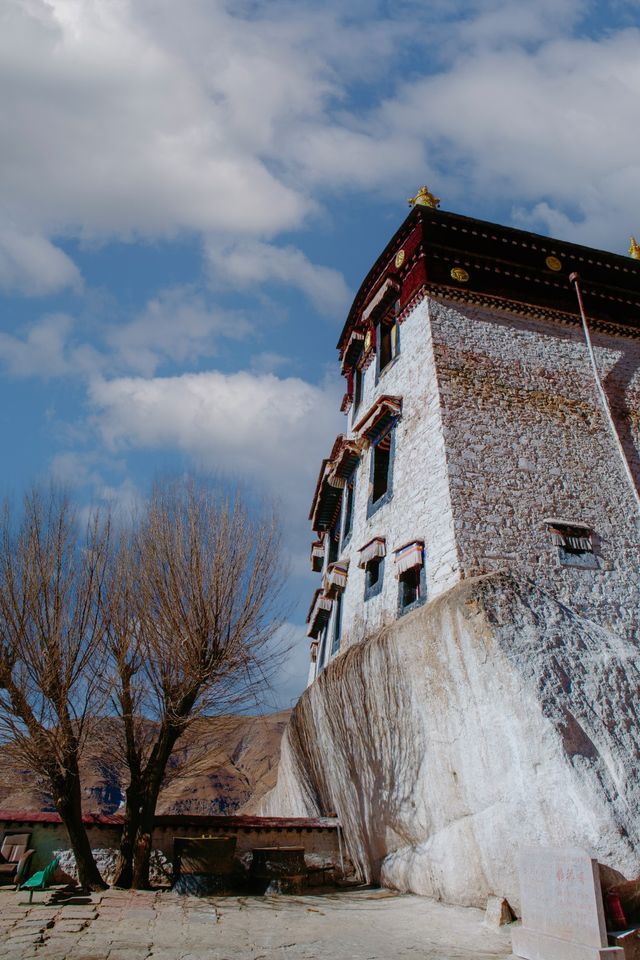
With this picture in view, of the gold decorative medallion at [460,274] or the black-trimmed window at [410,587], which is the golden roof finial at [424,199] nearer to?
the gold decorative medallion at [460,274]

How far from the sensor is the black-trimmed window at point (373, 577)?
12.9 m

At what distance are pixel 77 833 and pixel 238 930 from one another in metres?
3.53

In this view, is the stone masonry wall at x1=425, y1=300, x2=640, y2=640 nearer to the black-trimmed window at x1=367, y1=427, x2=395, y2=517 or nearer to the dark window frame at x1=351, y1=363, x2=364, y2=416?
the black-trimmed window at x1=367, y1=427, x2=395, y2=517

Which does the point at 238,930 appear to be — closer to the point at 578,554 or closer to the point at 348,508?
the point at 578,554

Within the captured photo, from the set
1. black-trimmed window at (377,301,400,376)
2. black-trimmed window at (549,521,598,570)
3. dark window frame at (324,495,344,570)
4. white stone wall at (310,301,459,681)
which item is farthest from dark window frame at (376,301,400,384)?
black-trimmed window at (549,521,598,570)

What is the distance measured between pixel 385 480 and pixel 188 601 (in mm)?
6000

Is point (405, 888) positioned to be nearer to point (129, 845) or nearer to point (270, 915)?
point (270, 915)

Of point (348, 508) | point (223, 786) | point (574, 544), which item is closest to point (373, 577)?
point (348, 508)

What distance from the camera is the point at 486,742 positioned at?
306 inches

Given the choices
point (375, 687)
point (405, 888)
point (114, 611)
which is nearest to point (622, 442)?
point (375, 687)

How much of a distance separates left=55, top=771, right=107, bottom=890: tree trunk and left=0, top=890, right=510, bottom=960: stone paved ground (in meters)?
0.52

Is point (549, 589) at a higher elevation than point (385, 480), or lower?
lower

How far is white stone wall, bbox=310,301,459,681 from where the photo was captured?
11094 mm

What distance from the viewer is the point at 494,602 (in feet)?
27.7
